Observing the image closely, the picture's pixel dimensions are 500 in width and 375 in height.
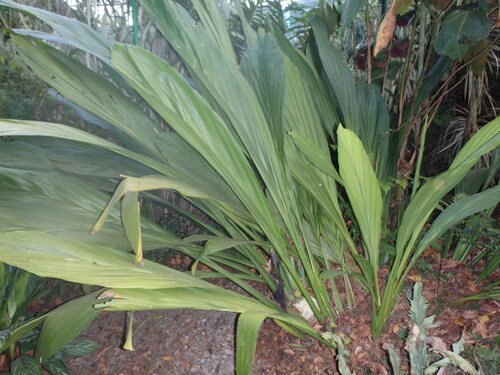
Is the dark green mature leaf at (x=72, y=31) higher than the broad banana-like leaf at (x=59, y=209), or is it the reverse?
the dark green mature leaf at (x=72, y=31)

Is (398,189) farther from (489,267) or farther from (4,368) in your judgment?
(4,368)

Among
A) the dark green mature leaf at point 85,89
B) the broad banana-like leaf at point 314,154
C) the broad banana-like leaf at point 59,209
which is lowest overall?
the broad banana-like leaf at point 59,209

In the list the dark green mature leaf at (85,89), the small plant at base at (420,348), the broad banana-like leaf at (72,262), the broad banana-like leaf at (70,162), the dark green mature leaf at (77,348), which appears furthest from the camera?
the dark green mature leaf at (77,348)

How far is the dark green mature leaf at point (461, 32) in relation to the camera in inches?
46.9

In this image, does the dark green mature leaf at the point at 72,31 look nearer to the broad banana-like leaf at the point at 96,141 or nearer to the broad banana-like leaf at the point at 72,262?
the broad banana-like leaf at the point at 96,141

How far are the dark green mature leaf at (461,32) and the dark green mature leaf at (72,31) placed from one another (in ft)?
3.00

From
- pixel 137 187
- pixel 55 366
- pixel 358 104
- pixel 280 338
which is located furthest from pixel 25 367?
pixel 358 104

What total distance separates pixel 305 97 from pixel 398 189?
0.60 metres

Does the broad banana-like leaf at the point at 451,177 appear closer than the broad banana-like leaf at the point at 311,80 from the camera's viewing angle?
Yes

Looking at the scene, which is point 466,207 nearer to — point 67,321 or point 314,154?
point 314,154

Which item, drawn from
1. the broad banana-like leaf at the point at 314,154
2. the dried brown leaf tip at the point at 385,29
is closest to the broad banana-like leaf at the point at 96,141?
the broad banana-like leaf at the point at 314,154

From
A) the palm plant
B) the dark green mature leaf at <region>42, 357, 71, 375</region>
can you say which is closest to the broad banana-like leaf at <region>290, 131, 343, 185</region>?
the palm plant

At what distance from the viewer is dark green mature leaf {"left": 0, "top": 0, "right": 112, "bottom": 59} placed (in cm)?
90

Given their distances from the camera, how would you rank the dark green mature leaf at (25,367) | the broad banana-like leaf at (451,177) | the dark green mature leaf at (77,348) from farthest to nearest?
1. the dark green mature leaf at (77,348)
2. the dark green mature leaf at (25,367)
3. the broad banana-like leaf at (451,177)
